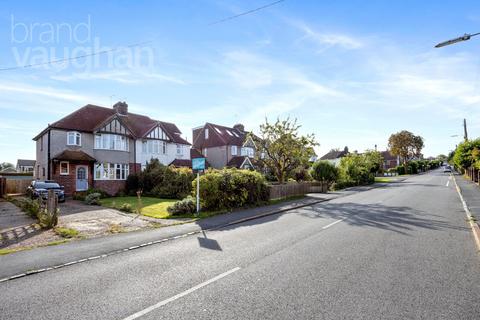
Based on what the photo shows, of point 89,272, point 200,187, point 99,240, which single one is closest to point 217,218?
point 200,187

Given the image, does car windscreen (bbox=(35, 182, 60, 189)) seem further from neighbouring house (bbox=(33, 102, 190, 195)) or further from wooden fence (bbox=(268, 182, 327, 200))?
wooden fence (bbox=(268, 182, 327, 200))

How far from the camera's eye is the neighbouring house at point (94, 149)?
84.7 ft

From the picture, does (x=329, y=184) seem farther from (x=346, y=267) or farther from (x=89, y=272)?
(x=89, y=272)

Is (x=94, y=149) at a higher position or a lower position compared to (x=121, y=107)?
lower

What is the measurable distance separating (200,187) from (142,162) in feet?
62.1

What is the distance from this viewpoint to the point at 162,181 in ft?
89.1

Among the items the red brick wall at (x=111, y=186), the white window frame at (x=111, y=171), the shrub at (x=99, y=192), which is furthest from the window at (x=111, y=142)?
the shrub at (x=99, y=192)

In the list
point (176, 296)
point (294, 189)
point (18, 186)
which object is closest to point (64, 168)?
point (18, 186)

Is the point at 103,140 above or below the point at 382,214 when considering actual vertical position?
above

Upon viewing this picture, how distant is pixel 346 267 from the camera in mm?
6176

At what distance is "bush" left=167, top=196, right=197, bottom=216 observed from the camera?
48.9 ft

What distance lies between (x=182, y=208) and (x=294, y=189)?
11894 mm

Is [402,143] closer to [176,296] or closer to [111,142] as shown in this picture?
[111,142]

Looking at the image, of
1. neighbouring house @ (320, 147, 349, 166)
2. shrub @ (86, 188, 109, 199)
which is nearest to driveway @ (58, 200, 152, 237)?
shrub @ (86, 188, 109, 199)
